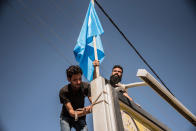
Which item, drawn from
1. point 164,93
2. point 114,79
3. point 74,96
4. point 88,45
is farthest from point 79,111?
point 88,45

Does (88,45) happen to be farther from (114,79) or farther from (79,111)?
(114,79)

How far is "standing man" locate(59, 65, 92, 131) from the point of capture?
13.6 ft

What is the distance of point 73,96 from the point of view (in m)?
4.30

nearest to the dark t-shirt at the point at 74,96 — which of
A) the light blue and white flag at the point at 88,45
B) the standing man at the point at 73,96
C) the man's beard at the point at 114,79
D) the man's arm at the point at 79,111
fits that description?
the standing man at the point at 73,96

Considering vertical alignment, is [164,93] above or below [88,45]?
below

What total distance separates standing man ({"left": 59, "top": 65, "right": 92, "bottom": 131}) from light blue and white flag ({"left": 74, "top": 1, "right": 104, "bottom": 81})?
9.54ft

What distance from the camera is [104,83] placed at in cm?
321

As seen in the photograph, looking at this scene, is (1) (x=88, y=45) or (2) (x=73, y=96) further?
(1) (x=88, y=45)

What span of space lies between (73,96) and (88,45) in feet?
12.5

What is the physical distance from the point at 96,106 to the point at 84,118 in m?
1.37

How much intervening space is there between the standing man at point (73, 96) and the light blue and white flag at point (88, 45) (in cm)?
291

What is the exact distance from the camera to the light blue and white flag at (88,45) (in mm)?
7516

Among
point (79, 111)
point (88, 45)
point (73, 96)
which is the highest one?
point (88, 45)

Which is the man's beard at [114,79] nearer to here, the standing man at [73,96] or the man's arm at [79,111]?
the man's arm at [79,111]
